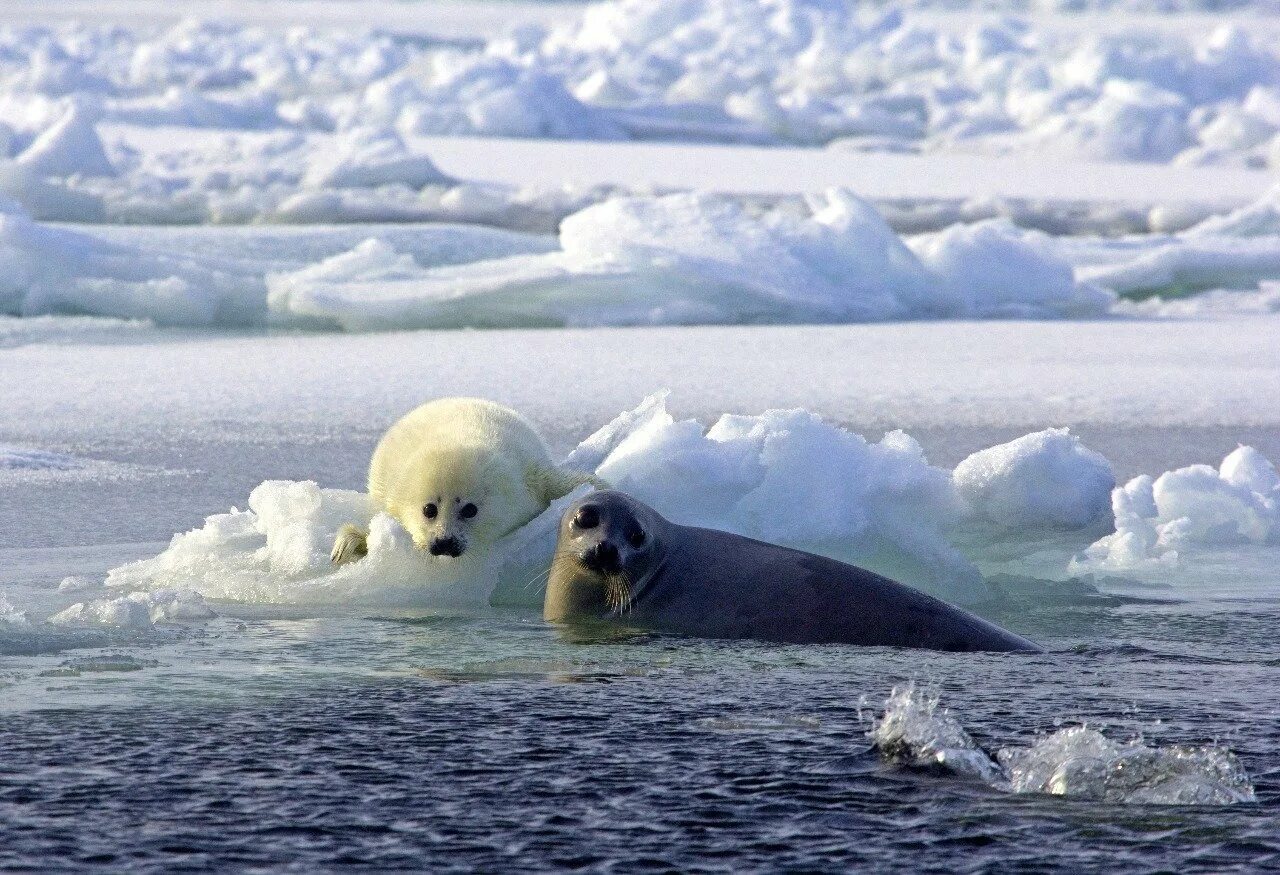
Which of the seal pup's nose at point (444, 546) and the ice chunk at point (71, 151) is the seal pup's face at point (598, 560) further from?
the ice chunk at point (71, 151)

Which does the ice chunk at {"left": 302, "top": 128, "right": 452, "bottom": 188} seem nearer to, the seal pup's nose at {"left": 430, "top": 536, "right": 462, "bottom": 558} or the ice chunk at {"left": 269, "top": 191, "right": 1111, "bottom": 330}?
the ice chunk at {"left": 269, "top": 191, "right": 1111, "bottom": 330}

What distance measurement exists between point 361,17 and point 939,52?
13271mm

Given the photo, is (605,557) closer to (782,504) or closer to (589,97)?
(782,504)

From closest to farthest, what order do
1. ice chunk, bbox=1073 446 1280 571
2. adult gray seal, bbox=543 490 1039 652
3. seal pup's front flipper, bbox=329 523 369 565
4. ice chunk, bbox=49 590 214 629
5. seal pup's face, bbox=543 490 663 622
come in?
ice chunk, bbox=49 590 214 629 < adult gray seal, bbox=543 490 1039 652 < seal pup's face, bbox=543 490 663 622 < seal pup's front flipper, bbox=329 523 369 565 < ice chunk, bbox=1073 446 1280 571

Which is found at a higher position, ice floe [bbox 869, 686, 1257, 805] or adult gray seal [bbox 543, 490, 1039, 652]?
adult gray seal [bbox 543, 490, 1039, 652]

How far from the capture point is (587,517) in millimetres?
3680

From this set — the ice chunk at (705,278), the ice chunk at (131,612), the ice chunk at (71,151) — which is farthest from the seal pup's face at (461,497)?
the ice chunk at (71,151)

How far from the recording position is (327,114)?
62.9ft

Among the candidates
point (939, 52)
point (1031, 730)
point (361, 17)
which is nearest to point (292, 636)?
point (1031, 730)

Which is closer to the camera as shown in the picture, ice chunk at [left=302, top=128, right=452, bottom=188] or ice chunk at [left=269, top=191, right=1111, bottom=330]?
ice chunk at [left=269, top=191, right=1111, bottom=330]

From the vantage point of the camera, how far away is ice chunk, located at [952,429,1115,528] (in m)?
4.07

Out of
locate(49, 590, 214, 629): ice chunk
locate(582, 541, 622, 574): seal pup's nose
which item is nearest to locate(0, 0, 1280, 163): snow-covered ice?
locate(49, 590, 214, 629): ice chunk

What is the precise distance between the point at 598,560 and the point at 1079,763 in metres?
1.28

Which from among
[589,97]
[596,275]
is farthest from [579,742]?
[589,97]
